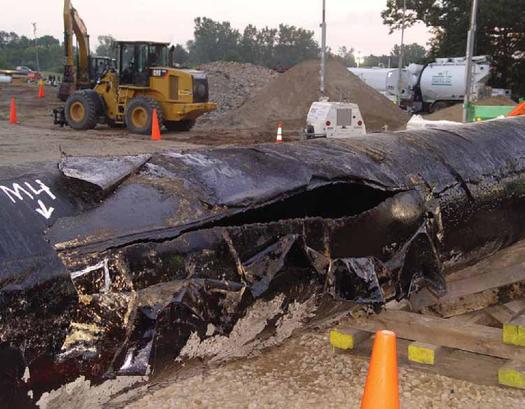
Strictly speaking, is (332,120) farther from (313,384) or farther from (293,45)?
(293,45)

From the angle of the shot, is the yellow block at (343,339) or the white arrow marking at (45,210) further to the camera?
the yellow block at (343,339)

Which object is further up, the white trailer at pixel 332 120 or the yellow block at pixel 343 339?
the white trailer at pixel 332 120

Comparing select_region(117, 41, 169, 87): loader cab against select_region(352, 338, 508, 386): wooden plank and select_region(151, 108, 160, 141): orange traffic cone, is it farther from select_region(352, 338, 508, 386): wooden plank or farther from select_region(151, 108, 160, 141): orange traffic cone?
select_region(352, 338, 508, 386): wooden plank

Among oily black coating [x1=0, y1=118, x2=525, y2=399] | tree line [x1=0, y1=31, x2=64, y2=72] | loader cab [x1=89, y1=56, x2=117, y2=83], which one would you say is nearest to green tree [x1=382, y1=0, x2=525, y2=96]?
loader cab [x1=89, y1=56, x2=117, y2=83]

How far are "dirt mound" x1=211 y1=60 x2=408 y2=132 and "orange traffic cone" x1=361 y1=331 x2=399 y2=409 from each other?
19277 millimetres

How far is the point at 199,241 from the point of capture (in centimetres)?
212

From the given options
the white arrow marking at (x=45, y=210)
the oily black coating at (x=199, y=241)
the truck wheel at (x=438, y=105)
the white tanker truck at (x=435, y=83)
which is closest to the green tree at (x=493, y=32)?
the white tanker truck at (x=435, y=83)

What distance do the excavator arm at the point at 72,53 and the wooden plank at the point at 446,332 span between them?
16.8m

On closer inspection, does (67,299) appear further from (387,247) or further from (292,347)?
(292,347)

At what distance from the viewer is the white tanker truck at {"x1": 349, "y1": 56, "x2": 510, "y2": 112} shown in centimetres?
2755

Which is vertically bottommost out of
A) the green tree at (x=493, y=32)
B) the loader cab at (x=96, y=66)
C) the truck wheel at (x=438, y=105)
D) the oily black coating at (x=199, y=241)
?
the truck wheel at (x=438, y=105)

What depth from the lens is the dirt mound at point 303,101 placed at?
22781 mm

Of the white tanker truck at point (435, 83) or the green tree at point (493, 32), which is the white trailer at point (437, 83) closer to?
the white tanker truck at point (435, 83)

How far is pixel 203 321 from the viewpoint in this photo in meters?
2.15
